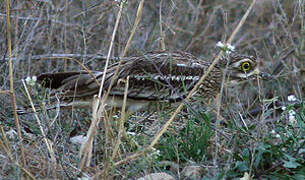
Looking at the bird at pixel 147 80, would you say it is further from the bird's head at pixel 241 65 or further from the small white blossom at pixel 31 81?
the small white blossom at pixel 31 81

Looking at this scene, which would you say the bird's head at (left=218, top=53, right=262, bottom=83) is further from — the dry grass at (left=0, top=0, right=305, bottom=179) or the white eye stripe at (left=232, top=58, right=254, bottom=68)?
the dry grass at (left=0, top=0, right=305, bottom=179)

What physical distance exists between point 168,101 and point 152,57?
14.2 inches

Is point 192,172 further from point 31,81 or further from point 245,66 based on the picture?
point 245,66

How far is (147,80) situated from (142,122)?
13.1 inches

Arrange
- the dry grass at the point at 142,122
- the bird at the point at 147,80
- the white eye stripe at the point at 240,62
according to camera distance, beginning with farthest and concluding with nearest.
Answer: the white eye stripe at the point at 240,62 → the bird at the point at 147,80 → the dry grass at the point at 142,122

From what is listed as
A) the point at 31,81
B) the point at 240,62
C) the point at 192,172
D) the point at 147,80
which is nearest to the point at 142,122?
the point at 147,80

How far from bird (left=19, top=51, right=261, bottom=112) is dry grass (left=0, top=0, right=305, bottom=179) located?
128 mm

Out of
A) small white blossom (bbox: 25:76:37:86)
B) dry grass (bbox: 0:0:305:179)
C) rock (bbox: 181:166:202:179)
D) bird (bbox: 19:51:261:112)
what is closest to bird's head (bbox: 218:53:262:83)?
bird (bbox: 19:51:261:112)

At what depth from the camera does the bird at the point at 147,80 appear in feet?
13.0

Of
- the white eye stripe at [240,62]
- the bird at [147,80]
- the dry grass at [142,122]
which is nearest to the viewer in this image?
the dry grass at [142,122]

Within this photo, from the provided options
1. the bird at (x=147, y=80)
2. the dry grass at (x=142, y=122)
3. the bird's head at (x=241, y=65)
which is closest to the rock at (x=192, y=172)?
the dry grass at (x=142, y=122)

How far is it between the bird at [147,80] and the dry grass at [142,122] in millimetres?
128

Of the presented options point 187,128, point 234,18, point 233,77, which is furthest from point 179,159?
point 234,18

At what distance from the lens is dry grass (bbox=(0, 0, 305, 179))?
115 inches
